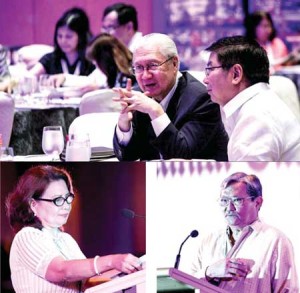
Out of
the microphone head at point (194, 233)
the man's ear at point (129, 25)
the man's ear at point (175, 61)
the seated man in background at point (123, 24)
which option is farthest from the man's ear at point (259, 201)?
the man's ear at point (129, 25)

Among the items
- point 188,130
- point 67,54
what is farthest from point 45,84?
point 188,130

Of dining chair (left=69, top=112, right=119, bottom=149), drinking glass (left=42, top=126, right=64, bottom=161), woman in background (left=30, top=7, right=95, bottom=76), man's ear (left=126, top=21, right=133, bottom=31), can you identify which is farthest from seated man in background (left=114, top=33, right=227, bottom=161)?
man's ear (left=126, top=21, right=133, bottom=31)

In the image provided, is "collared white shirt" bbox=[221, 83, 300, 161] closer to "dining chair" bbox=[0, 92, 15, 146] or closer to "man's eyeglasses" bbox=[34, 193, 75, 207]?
"man's eyeglasses" bbox=[34, 193, 75, 207]

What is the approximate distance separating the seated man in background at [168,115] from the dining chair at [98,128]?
42 centimetres

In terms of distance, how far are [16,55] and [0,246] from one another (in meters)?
6.55

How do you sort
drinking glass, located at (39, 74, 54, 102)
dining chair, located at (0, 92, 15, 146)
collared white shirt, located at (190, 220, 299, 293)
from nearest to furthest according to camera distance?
collared white shirt, located at (190, 220, 299, 293), dining chair, located at (0, 92, 15, 146), drinking glass, located at (39, 74, 54, 102)

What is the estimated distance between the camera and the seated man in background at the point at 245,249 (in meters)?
2.64

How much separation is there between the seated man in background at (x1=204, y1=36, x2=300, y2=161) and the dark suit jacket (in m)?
0.10

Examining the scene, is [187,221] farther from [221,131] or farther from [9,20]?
[9,20]

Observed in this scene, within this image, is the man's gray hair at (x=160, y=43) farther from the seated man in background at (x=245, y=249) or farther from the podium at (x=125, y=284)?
→ the podium at (x=125, y=284)

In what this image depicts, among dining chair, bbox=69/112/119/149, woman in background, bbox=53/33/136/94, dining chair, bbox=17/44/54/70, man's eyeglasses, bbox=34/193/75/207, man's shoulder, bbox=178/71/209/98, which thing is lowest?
man's eyeglasses, bbox=34/193/75/207

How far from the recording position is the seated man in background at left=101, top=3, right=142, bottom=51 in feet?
25.5

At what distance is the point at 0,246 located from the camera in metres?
2.70

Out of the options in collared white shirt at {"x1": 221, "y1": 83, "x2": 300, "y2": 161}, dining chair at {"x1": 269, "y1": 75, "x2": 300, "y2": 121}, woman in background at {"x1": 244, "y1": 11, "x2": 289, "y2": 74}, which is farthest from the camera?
woman in background at {"x1": 244, "y1": 11, "x2": 289, "y2": 74}
